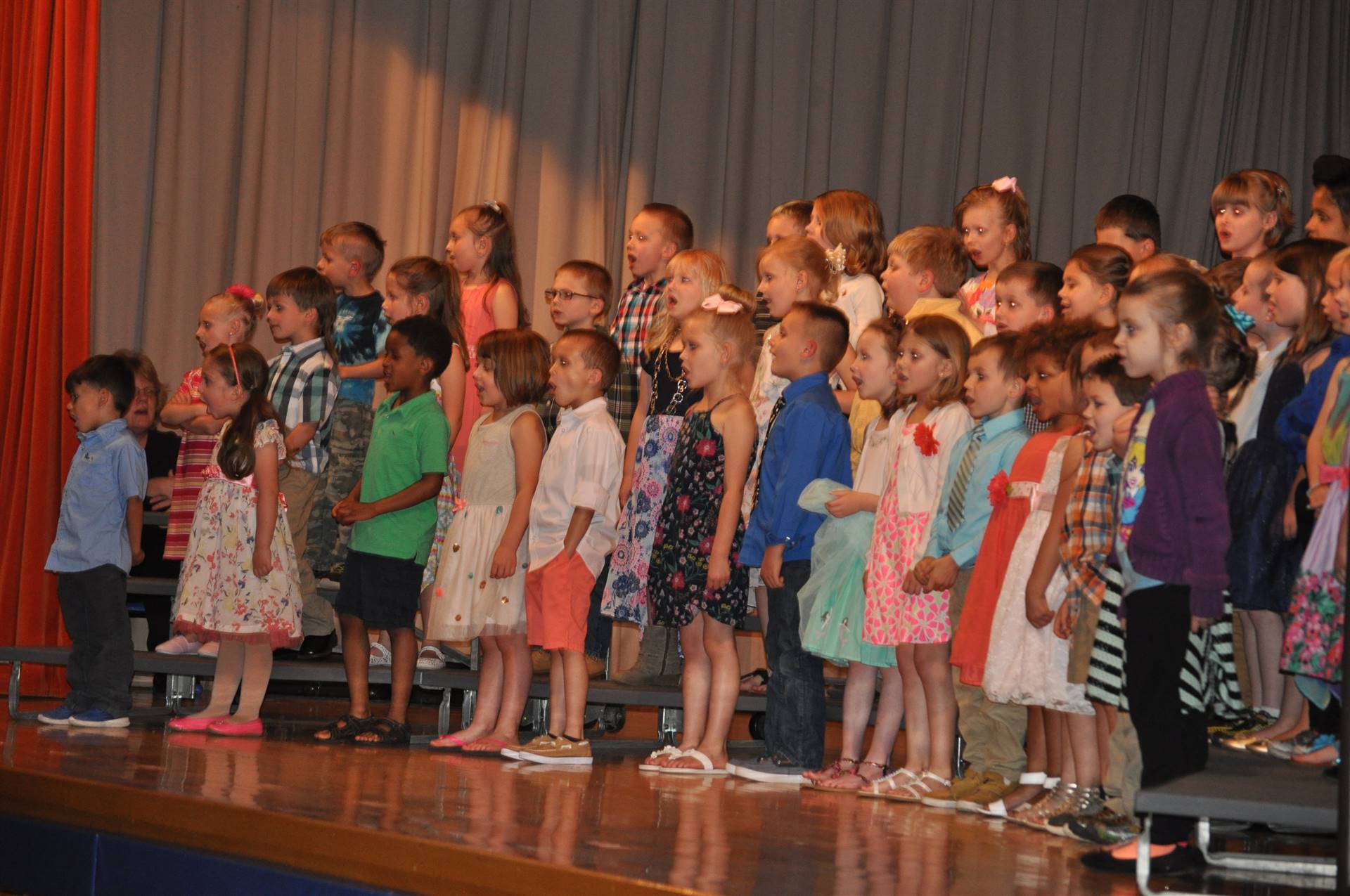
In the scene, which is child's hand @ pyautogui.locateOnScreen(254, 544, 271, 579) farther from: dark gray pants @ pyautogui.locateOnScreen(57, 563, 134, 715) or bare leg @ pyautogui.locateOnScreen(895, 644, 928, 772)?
bare leg @ pyautogui.locateOnScreen(895, 644, 928, 772)

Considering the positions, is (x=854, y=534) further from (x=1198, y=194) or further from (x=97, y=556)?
(x=1198, y=194)

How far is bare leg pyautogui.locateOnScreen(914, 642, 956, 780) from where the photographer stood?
3945 millimetres

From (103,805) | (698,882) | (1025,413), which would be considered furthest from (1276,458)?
(103,805)

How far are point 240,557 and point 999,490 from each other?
2470mm

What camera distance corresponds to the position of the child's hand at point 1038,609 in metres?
3.46

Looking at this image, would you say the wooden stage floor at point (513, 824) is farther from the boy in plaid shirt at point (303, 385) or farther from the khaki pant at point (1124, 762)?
the boy in plaid shirt at point (303, 385)

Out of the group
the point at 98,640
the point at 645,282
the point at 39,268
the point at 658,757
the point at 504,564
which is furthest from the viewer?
the point at 39,268

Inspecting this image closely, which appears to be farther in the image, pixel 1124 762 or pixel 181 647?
pixel 181 647

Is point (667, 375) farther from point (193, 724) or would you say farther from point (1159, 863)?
point (1159, 863)

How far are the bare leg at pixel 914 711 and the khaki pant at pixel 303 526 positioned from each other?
2124mm

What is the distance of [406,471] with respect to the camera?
4777mm

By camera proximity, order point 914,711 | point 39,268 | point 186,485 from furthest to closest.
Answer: point 39,268, point 186,485, point 914,711

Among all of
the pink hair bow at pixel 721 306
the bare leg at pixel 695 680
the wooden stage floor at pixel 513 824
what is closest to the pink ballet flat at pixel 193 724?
the wooden stage floor at pixel 513 824

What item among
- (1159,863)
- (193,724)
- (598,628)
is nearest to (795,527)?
(598,628)
